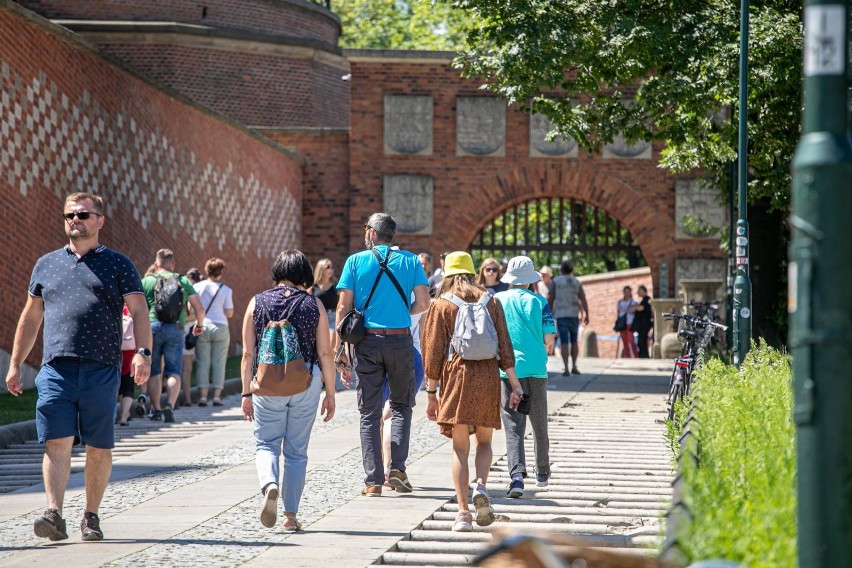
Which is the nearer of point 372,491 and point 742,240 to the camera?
point 372,491

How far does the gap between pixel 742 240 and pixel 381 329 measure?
8637 millimetres

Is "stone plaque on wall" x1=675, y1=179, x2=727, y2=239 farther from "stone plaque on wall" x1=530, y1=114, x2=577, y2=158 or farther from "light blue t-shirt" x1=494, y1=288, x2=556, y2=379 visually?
"light blue t-shirt" x1=494, y1=288, x2=556, y2=379

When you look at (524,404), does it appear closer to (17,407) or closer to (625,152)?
(17,407)

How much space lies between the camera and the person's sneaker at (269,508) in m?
7.42

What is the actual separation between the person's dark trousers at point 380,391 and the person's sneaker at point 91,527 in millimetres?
2134

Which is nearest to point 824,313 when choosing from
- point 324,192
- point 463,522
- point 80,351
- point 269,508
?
point 463,522

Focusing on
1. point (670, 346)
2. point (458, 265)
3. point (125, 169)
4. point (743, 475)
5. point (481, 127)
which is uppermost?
point (481, 127)

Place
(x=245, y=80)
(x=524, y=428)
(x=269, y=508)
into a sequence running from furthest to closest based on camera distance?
(x=245, y=80), (x=524, y=428), (x=269, y=508)

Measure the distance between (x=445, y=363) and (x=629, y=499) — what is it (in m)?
1.52

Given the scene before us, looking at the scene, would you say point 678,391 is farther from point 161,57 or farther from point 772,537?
point 161,57

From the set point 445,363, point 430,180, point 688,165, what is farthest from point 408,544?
point 430,180

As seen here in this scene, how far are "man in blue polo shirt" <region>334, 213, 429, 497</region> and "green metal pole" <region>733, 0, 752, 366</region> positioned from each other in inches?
276

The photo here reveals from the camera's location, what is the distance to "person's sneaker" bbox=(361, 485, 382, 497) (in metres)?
8.98

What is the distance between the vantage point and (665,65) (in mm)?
18469
